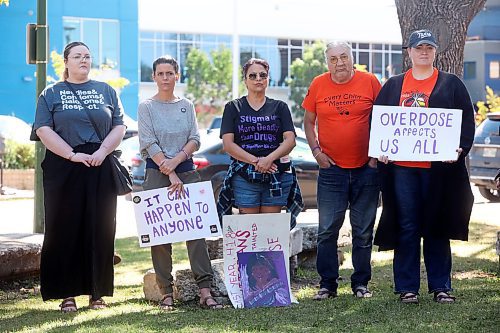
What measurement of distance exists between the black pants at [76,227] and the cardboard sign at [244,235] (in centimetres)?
90

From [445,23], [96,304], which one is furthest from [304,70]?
[96,304]

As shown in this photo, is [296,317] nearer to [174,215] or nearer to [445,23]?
[174,215]

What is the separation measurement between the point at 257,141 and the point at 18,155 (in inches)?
759

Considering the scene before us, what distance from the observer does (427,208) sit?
7.36 metres

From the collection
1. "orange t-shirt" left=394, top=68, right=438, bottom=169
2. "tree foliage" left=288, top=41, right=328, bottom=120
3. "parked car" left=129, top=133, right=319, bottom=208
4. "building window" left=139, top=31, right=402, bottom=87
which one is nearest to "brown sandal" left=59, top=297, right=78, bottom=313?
"orange t-shirt" left=394, top=68, right=438, bottom=169

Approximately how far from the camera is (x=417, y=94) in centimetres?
735

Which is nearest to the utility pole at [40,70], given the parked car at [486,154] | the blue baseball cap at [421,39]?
the blue baseball cap at [421,39]

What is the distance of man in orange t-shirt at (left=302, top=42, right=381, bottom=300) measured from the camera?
24.8 feet

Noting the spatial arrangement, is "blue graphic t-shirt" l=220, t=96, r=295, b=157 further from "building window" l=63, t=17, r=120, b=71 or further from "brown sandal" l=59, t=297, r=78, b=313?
"building window" l=63, t=17, r=120, b=71

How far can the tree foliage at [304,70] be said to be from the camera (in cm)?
6344

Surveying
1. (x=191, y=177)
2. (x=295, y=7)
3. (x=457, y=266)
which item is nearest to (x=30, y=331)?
(x=191, y=177)

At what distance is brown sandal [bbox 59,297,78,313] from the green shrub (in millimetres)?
18557

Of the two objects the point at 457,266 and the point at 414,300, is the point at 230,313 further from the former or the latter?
the point at 457,266

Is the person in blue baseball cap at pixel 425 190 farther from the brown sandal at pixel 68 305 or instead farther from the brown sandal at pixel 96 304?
the brown sandal at pixel 68 305
